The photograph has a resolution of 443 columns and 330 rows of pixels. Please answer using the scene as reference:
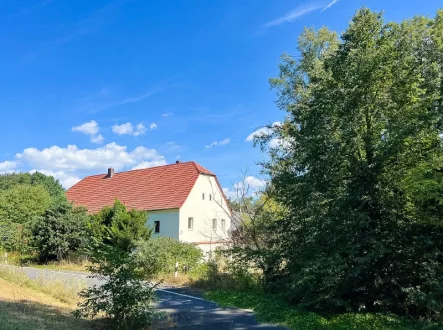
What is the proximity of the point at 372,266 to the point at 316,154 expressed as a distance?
3.57m

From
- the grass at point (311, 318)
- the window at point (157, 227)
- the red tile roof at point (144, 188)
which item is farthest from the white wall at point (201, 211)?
the grass at point (311, 318)

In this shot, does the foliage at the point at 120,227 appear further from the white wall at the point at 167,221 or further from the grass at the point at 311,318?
the grass at the point at 311,318

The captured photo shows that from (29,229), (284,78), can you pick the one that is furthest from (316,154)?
(29,229)

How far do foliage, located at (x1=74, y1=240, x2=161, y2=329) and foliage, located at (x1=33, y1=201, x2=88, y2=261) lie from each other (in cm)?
1955

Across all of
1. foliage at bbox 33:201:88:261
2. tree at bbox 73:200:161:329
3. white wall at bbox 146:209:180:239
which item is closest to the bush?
tree at bbox 73:200:161:329

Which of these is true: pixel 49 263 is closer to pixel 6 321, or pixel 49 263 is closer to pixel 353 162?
pixel 6 321

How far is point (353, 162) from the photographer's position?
11.5 metres

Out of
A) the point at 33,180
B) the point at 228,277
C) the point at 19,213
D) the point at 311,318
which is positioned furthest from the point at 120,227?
the point at 33,180

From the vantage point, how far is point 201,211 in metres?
34.2

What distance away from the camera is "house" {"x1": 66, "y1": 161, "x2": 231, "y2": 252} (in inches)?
1265

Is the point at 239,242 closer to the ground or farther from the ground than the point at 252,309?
farther from the ground

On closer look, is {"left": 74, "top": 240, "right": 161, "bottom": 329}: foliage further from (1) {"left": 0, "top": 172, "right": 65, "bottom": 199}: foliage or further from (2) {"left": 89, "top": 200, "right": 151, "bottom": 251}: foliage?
(1) {"left": 0, "top": 172, "right": 65, "bottom": 199}: foliage

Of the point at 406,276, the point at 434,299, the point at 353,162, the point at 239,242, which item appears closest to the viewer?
the point at 434,299

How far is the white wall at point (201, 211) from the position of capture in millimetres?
32188
